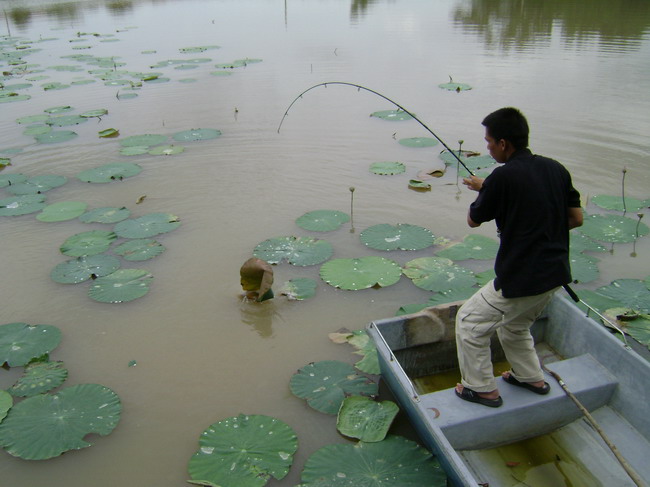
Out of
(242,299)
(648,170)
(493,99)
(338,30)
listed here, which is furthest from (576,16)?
(242,299)

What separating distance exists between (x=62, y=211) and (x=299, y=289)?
2755mm

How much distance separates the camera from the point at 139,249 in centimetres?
450

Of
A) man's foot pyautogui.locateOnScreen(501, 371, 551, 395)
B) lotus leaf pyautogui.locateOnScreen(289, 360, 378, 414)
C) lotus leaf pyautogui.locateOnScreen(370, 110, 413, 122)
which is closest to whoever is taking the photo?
man's foot pyautogui.locateOnScreen(501, 371, 551, 395)

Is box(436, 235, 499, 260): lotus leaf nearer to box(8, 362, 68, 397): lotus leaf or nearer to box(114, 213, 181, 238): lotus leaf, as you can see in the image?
box(114, 213, 181, 238): lotus leaf

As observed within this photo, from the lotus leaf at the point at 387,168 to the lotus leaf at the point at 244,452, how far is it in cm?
363

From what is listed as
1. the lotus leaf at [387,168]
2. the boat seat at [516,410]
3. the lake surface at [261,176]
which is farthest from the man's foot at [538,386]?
the lotus leaf at [387,168]

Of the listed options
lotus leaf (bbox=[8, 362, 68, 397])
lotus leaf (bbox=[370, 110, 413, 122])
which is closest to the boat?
lotus leaf (bbox=[8, 362, 68, 397])

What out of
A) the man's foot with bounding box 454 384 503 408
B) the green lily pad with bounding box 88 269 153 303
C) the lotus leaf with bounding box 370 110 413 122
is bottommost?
the green lily pad with bounding box 88 269 153 303

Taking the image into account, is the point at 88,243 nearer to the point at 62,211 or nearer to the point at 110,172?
the point at 62,211

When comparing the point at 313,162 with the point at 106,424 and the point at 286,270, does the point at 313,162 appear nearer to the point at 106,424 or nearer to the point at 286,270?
the point at 286,270

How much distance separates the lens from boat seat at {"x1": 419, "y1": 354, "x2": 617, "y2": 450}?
2396 millimetres

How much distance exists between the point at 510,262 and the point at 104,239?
3.60 meters

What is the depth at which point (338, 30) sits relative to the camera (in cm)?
1437

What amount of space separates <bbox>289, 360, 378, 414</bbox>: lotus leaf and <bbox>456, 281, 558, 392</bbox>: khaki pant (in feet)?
2.27
